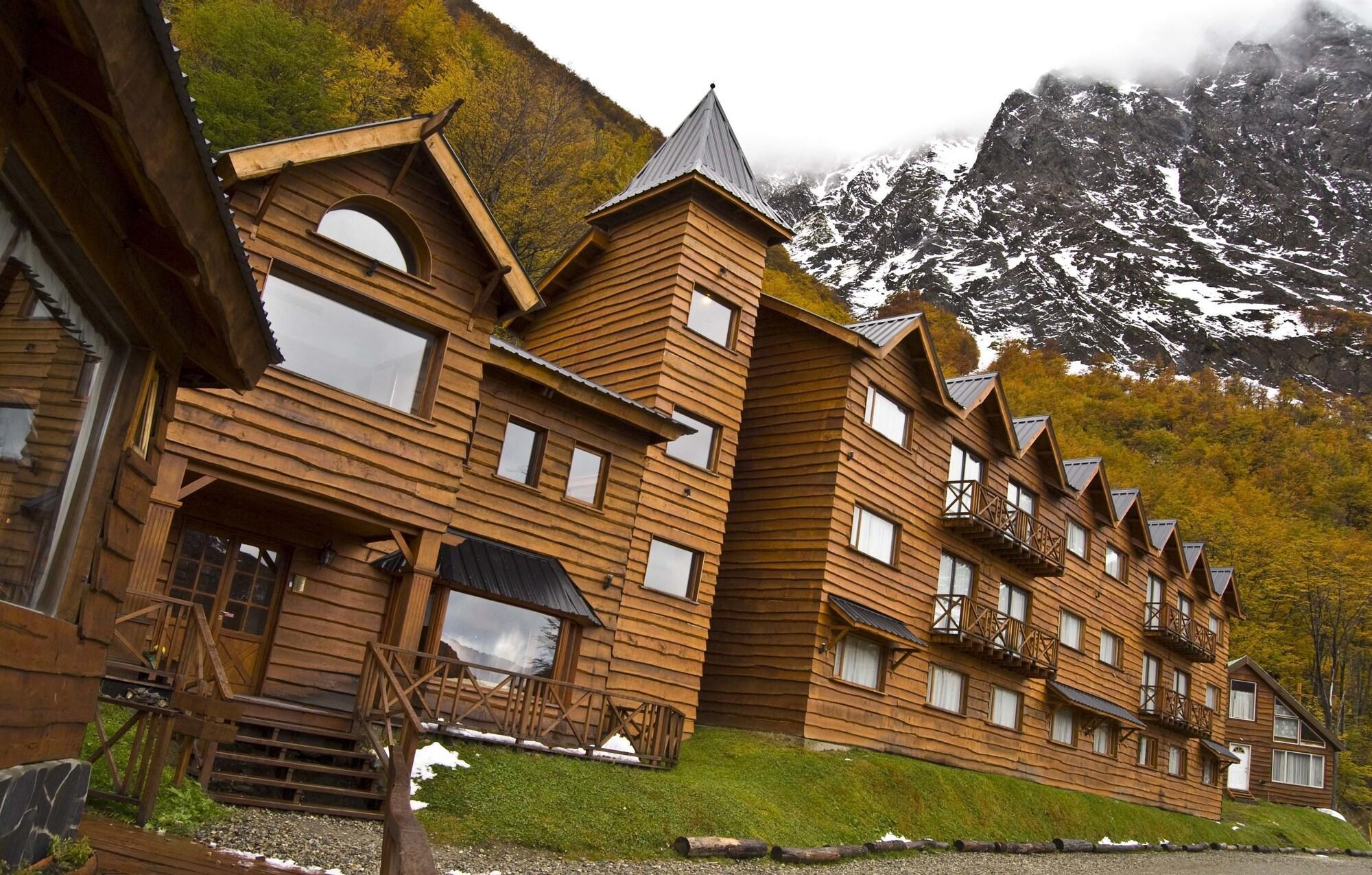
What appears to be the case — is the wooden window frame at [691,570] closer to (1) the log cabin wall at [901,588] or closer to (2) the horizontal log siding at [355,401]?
(1) the log cabin wall at [901,588]

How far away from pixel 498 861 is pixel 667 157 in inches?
655

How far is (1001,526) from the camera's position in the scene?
1043 inches

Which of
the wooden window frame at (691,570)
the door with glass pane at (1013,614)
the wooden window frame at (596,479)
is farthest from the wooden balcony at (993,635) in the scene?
the wooden window frame at (596,479)

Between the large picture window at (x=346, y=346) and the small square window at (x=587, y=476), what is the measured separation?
14.5ft

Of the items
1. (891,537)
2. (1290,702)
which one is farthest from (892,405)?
(1290,702)

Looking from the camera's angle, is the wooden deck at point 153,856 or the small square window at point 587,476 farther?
the small square window at point 587,476

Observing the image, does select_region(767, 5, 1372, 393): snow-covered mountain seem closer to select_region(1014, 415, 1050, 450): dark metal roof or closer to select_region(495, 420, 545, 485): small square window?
select_region(1014, 415, 1050, 450): dark metal roof

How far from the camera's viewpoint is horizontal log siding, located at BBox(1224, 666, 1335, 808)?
49094 millimetres

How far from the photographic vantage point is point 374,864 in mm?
9945

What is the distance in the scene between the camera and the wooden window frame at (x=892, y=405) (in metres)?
23.8

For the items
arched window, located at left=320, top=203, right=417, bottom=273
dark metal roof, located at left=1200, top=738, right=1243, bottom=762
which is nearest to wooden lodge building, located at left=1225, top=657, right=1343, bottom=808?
dark metal roof, located at left=1200, top=738, right=1243, bottom=762

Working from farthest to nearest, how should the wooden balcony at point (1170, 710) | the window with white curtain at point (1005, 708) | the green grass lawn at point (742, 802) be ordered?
1. the wooden balcony at point (1170, 710)
2. the window with white curtain at point (1005, 708)
3. the green grass lawn at point (742, 802)

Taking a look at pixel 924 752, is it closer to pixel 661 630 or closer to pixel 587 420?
pixel 661 630

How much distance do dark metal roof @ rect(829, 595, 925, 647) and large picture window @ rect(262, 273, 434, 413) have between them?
1047 centimetres
